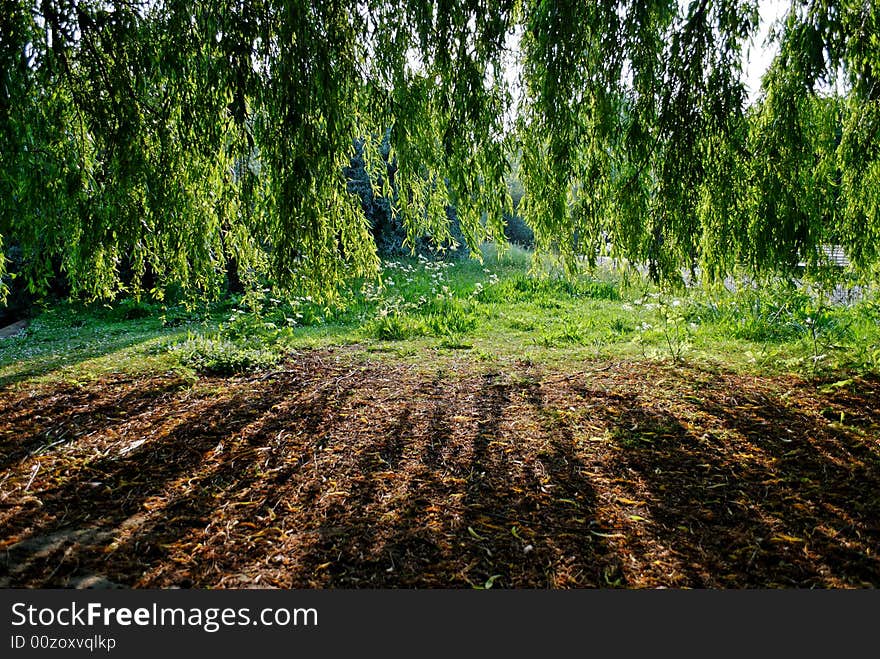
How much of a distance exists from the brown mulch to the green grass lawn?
0.65 m

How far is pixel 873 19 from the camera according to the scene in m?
2.91

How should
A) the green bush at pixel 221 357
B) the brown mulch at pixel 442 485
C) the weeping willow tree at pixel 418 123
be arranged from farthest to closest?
1. the green bush at pixel 221 357
2. the weeping willow tree at pixel 418 123
3. the brown mulch at pixel 442 485


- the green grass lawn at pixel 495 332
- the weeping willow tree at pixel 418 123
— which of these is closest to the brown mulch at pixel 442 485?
the green grass lawn at pixel 495 332

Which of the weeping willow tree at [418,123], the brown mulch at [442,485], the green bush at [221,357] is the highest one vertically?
the weeping willow tree at [418,123]

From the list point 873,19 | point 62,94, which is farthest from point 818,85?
point 62,94

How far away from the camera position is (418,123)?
3123 mm

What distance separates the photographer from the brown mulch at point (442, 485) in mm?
2107

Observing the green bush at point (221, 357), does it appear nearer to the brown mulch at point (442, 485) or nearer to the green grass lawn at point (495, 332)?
the green grass lawn at point (495, 332)

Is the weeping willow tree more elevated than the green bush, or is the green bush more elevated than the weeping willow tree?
the weeping willow tree

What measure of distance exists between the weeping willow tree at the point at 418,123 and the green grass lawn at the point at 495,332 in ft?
2.05

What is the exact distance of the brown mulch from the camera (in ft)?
6.91

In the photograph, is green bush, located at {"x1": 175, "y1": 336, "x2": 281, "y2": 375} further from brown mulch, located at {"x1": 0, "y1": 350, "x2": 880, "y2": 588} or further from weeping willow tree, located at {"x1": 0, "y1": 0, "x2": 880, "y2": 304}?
weeping willow tree, located at {"x1": 0, "y1": 0, "x2": 880, "y2": 304}

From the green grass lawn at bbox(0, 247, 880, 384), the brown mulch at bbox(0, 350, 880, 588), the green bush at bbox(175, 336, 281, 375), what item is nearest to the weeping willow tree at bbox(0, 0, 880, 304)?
the green grass lawn at bbox(0, 247, 880, 384)

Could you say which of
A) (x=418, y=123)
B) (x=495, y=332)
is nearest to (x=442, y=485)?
(x=418, y=123)
